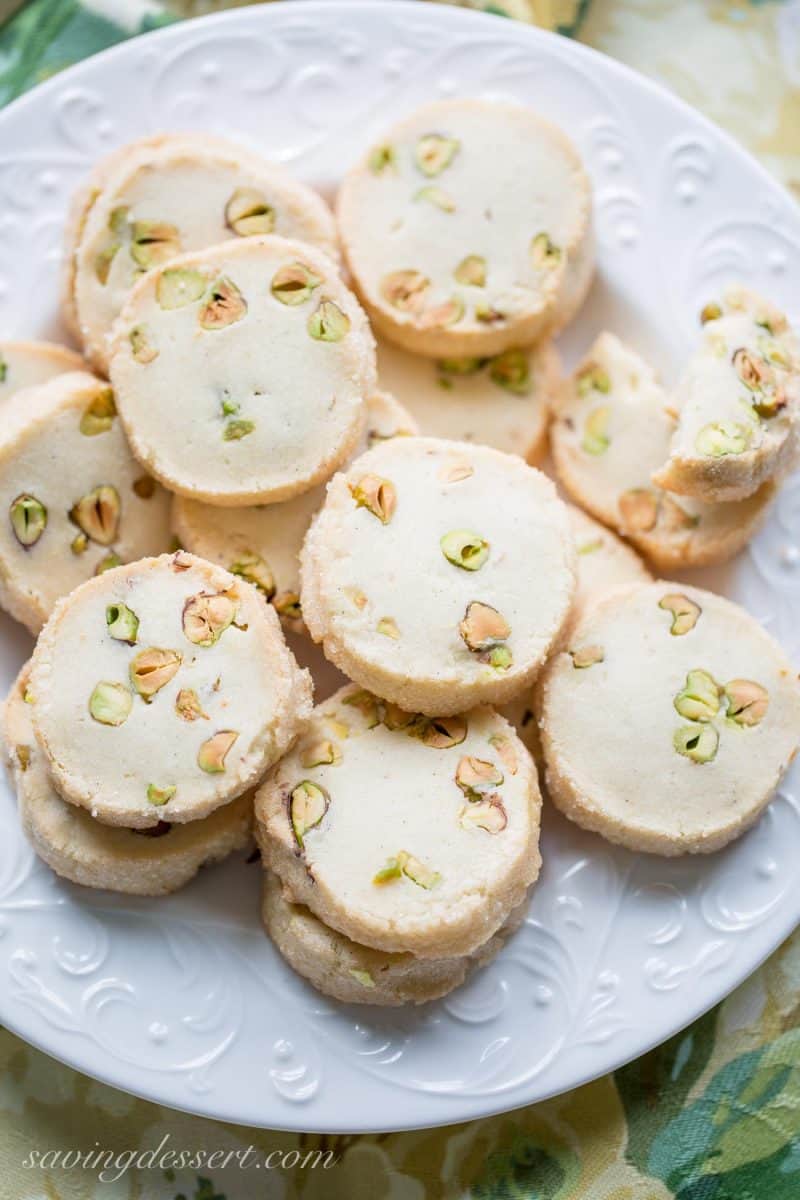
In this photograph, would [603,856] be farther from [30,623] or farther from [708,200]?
[708,200]

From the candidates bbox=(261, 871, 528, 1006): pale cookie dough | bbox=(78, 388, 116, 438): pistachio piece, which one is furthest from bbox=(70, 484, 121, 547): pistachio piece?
bbox=(261, 871, 528, 1006): pale cookie dough

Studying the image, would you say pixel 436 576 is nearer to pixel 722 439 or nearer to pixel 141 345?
pixel 722 439

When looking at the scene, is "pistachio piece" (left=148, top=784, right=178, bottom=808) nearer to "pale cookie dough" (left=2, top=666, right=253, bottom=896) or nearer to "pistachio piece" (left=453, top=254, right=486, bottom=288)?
"pale cookie dough" (left=2, top=666, right=253, bottom=896)

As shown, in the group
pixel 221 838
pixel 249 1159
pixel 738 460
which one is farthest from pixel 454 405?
pixel 249 1159

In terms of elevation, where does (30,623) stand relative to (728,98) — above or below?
below

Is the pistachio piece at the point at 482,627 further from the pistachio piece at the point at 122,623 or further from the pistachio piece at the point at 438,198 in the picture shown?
the pistachio piece at the point at 438,198

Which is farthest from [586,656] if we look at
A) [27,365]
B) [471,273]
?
[27,365]

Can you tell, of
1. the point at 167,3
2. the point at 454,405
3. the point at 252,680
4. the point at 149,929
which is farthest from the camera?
the point at 167,3

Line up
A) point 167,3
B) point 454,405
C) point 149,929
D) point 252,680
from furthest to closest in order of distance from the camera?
point 167,3
point 454,405
point 149,929
point 252,680

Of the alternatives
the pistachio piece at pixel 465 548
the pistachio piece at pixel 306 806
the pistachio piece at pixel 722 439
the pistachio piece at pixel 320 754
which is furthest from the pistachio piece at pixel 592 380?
the pistachio piece at pixel 306 806
